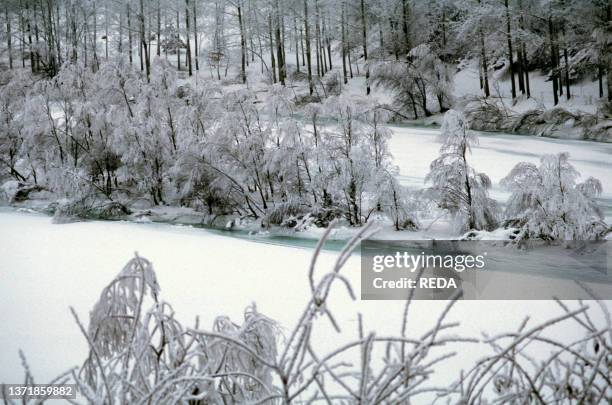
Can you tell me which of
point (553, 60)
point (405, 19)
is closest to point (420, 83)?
point (553, 60)

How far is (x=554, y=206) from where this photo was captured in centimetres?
512

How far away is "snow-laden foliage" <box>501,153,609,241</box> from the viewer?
16.8 feet

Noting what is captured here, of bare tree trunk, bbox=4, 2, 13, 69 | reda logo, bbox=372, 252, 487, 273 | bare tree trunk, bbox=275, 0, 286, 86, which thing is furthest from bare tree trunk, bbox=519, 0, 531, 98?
bare tree trunk, bbox=4, 2, 13, 69

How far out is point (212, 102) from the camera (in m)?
7.68

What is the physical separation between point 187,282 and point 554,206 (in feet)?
11.1

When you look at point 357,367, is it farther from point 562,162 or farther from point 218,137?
point 218,137

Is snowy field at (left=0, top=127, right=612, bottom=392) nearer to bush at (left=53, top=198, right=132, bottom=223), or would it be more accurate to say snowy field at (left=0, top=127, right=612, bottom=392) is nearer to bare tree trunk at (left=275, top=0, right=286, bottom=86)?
bush at (left=53, top=198, right=132, bottom=223)

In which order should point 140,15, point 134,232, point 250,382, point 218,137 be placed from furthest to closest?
point 140,15 < point 218,137 < point 134,232 < point 250,382

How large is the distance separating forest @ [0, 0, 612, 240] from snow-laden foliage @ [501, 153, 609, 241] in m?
0.01

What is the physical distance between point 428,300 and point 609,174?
14.3 feet

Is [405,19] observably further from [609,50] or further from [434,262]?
[434,262]

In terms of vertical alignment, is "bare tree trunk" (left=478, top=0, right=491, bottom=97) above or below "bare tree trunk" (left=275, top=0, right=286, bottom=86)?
below

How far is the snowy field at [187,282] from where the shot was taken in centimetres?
335

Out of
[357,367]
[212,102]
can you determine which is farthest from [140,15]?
[357,367]
